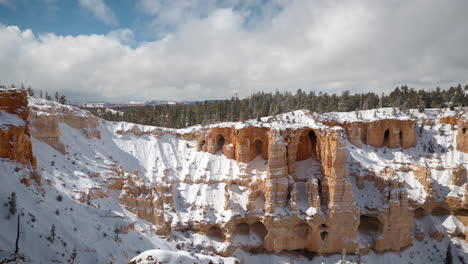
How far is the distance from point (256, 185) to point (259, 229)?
5245 millimetres

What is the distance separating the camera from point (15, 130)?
54.6 ft

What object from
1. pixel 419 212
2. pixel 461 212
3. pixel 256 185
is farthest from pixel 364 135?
pixel 256 185

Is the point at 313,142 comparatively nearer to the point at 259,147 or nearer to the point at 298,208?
the point at 259,147

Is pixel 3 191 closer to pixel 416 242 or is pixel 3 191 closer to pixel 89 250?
pixel 89 250

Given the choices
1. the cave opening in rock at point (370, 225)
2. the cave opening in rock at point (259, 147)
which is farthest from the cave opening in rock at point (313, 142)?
the cave opening in rock at point (370, 225)

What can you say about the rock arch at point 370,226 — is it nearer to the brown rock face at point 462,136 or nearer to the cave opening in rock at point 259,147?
the cave opening in rock at point 259,147

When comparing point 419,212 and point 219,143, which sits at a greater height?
point 219,143

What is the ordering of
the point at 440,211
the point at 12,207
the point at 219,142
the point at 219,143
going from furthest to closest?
the point at 219,142
the point at 219,143
the point at 440,211
the point at 12,207

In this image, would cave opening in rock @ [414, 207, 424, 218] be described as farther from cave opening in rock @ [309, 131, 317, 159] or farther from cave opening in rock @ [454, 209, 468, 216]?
cave opening in rock @ [309, 131, 317, 159]

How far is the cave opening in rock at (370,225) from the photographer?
101 ft

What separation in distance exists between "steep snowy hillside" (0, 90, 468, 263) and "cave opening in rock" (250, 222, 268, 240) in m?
0.17

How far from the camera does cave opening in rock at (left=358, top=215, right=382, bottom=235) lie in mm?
30656

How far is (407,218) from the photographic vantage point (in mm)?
29516

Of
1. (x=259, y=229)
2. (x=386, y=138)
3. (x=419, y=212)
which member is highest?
(x=386, y=138)
